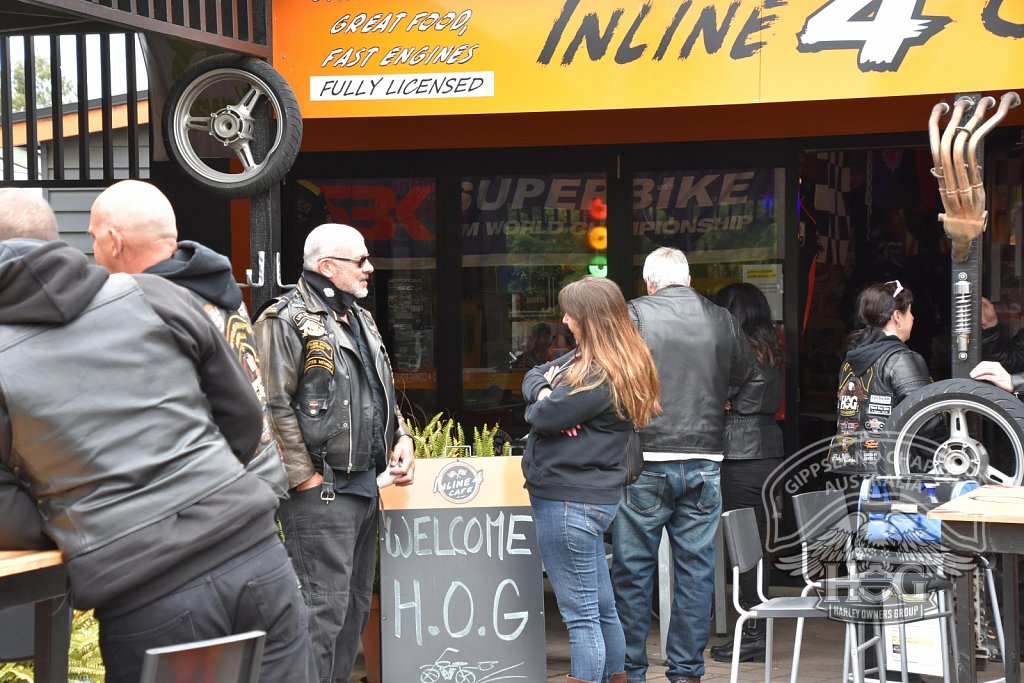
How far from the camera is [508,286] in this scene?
7676 millimetres

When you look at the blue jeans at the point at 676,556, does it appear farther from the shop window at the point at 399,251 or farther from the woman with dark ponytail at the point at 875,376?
the shop window at the point at 399,251

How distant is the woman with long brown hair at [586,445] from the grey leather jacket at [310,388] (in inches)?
26.6

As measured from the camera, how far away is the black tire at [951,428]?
16.7 feet

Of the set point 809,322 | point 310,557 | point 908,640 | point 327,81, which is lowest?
point 908,640

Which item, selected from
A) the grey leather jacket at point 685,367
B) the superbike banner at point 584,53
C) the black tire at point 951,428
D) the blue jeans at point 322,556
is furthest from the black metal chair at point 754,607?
the superbike banner at point 584,53

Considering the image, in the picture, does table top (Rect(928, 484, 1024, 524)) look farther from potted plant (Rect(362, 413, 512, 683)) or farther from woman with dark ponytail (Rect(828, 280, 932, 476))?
potted plant (Rect(362, 413, 512, 683))

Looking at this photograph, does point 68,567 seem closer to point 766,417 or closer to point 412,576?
point 412,576

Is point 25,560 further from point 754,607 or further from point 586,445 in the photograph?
point 754,607

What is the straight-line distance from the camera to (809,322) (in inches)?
342

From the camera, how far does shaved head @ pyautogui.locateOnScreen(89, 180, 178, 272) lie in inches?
118

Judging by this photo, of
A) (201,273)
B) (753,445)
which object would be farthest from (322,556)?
(753,445)

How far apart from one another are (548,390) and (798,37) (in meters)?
2.03

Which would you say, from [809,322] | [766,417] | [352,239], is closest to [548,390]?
[352,239]
